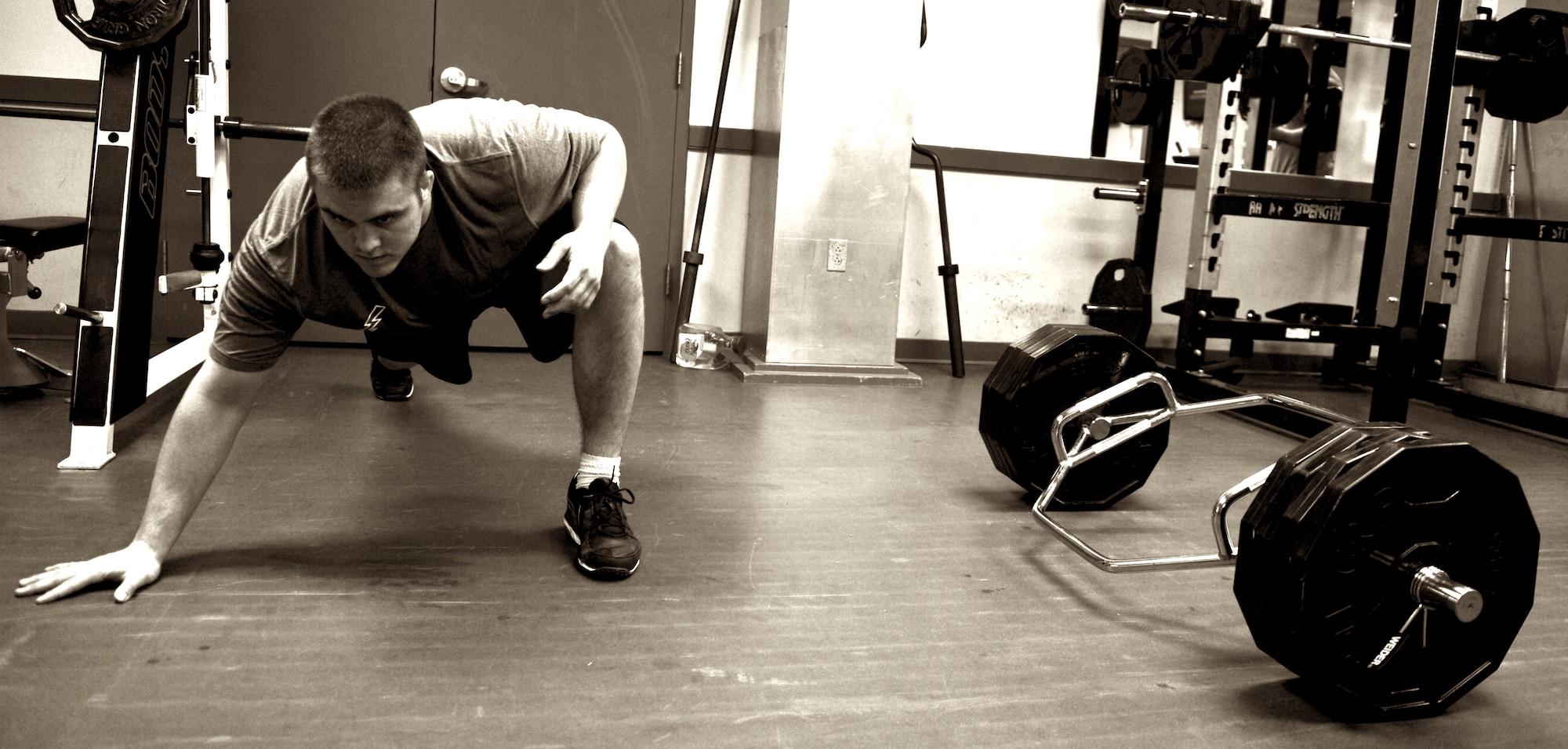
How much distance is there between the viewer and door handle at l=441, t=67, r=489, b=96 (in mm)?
3715

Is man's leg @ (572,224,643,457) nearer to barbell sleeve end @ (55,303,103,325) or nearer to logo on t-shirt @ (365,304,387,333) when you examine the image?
logo on t-shirt @ (365,304,387,333)

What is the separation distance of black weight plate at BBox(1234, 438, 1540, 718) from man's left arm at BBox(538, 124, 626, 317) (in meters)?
0.96

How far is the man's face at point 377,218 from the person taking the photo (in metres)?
1.41

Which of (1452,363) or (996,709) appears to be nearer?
(996,709)

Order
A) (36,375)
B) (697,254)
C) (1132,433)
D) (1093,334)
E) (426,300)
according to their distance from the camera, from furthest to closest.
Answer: (697,254), (36,375), (1093,334), (1132,433), (426,300)

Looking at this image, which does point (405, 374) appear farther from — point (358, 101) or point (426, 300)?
point (358, 101)

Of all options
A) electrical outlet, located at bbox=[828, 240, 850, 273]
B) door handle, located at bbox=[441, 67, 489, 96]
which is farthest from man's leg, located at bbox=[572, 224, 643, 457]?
door handle, located at bbox=[441, 67, 489, 96]

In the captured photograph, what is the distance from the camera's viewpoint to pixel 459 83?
373cm

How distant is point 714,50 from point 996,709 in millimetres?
3164

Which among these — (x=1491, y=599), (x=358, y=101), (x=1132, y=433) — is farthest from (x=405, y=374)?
(x=1491, y=599)

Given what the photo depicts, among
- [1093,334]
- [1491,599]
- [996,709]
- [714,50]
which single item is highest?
[714,50]

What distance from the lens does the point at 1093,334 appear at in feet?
7.48

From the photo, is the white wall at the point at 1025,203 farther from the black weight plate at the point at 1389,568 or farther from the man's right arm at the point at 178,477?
the black weight plate at the point at 1389,568

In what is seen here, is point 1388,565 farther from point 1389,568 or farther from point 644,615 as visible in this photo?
point 644,615
